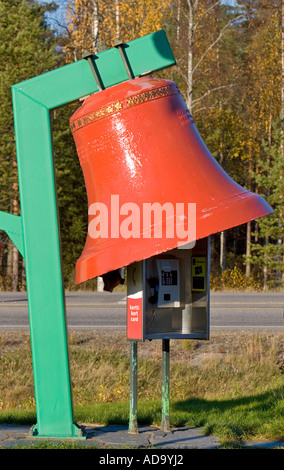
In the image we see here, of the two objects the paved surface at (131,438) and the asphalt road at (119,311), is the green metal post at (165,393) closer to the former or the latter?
the paved surface at (131,438)

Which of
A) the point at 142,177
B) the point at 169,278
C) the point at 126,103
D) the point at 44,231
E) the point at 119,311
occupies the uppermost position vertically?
the point at 126,103

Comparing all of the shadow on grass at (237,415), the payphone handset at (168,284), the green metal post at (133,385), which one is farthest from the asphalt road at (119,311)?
the payphone handset at (168,284)

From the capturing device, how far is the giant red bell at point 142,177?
14.9ft

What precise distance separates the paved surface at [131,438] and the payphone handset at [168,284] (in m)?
0.93

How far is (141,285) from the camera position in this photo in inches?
232

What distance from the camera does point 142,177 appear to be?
475cm

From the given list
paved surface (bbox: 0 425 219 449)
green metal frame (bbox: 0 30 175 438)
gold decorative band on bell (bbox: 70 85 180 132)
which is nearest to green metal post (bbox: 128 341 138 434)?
paved surface (bbox: 0 425 219 449)

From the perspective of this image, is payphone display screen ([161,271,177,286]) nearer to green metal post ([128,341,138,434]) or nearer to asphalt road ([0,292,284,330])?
green metal post ([128,341,138,434])

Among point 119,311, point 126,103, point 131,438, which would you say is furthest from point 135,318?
point 119,311

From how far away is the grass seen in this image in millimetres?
6762

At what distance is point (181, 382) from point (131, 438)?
3164 mm

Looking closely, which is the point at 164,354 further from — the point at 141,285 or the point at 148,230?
the point at 148,230

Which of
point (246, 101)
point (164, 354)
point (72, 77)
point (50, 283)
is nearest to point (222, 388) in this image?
point (164, 354)

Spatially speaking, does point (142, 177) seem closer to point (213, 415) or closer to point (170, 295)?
point (170, 295)
